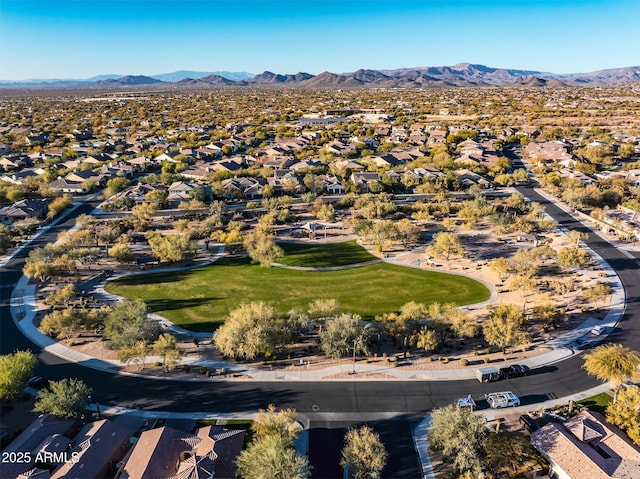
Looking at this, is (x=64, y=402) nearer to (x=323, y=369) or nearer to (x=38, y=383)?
(x=38, y=383)

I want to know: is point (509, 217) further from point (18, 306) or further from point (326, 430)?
point (18, 306)

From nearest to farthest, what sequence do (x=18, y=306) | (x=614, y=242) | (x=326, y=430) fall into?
(x=326, y=430) < (x=18, y=306) < (x=614, y=242)

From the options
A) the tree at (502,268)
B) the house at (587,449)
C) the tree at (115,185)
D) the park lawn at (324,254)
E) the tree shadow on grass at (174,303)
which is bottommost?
the tree shadow on grass at (174,303)

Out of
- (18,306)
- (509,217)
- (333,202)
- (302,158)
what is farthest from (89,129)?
(509,217)

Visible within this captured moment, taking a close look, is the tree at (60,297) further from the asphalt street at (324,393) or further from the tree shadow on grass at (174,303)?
the asphalt street at (324,393)

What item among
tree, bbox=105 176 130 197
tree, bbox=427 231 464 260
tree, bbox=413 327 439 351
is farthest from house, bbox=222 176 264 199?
tree, bbox=413 327 439 351

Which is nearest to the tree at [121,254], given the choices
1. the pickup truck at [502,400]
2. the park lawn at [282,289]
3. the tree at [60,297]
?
the park lawn at [282,289]
